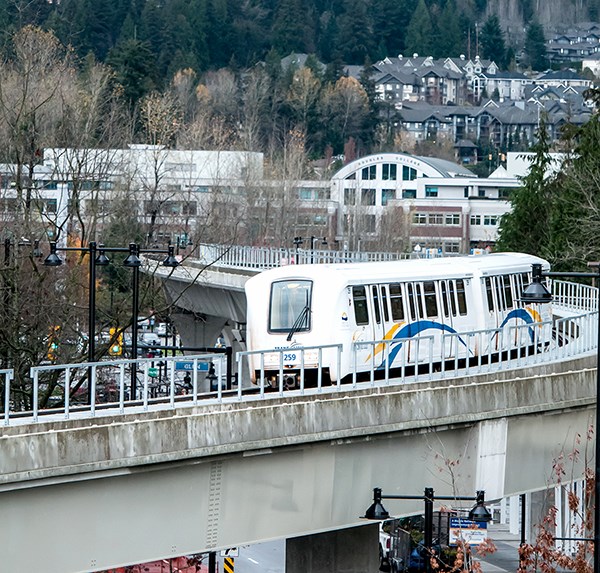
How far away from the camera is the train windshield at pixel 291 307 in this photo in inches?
1113

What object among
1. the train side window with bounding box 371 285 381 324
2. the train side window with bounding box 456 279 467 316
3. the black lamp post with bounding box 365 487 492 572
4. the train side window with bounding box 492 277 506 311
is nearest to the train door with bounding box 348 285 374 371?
the train side window with bounding box 371 285 381 324

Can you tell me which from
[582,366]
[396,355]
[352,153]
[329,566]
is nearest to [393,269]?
[396,355]

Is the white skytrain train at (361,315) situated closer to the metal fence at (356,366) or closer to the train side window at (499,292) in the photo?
the metal fence at (356,366)

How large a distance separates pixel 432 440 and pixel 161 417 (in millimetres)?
4087

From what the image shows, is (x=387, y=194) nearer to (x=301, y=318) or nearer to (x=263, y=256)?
(x=263, y=256)

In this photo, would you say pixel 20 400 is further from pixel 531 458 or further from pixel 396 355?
pixel 531 458

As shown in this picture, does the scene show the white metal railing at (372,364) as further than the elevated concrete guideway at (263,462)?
Yes

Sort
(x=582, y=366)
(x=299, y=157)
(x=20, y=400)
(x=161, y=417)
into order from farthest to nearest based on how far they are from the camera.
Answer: (x=299, y=157), (x=20, y=400), (x=582, y=366), (x=161, y=417)

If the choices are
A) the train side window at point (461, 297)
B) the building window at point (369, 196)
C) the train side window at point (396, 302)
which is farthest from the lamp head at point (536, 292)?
the building window at point (369, 196)

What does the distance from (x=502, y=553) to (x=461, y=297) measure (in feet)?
64.7

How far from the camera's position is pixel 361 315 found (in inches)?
1129

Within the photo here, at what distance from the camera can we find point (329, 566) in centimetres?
2638

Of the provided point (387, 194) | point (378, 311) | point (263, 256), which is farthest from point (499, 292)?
point (387, 194)

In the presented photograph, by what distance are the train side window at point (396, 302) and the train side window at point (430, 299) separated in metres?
0.91
